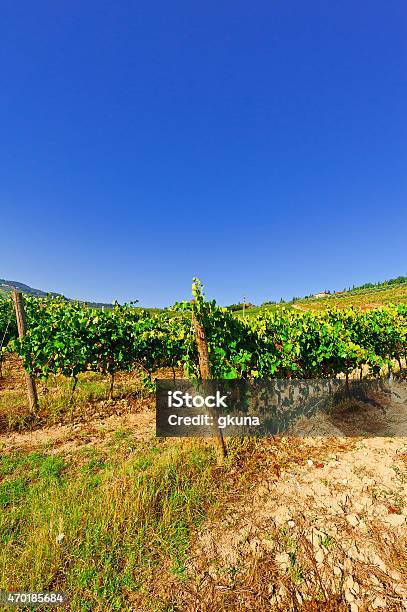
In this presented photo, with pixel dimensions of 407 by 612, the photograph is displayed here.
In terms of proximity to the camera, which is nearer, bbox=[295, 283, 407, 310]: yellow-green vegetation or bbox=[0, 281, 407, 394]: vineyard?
bbox=[0, 281, 407, 394]: vineyard

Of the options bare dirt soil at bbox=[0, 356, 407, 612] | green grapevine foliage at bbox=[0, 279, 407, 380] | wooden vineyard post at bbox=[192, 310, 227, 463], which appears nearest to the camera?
bare dirt soil at bbox=[0, 356, 407, 612]

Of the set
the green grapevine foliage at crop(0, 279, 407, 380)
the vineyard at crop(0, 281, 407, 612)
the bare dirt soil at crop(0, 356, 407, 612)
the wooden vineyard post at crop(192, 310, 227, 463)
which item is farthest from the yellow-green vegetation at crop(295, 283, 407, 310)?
the wooden vineyard post at crop(192, 310, 227, 463)

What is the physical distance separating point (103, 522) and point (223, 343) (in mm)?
3357

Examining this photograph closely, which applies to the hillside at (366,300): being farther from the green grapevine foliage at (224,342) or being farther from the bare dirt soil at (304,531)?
the bare dirt soil at (304,531)

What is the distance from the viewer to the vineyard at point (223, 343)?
19.2 feet

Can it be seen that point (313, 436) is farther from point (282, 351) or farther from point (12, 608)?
point (12, 608)

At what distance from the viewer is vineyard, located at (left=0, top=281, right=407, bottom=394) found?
5.85m

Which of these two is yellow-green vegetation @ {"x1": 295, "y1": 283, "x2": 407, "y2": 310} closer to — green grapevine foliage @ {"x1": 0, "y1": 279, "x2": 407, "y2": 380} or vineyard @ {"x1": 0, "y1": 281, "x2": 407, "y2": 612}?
green grapevine foliage @ {"x1": 0, "y1": 279, "x2": 407, "y2": 380}

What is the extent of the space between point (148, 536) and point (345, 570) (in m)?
1.94

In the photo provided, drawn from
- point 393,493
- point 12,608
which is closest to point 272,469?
point 393,493

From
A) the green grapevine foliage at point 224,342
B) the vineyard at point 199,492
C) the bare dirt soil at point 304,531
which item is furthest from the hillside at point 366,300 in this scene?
the bare dirt soil at point 304,531

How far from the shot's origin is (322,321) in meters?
7.63

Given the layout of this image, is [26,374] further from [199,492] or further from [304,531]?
[304,531]

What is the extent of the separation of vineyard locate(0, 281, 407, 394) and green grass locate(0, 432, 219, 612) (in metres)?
2.01
